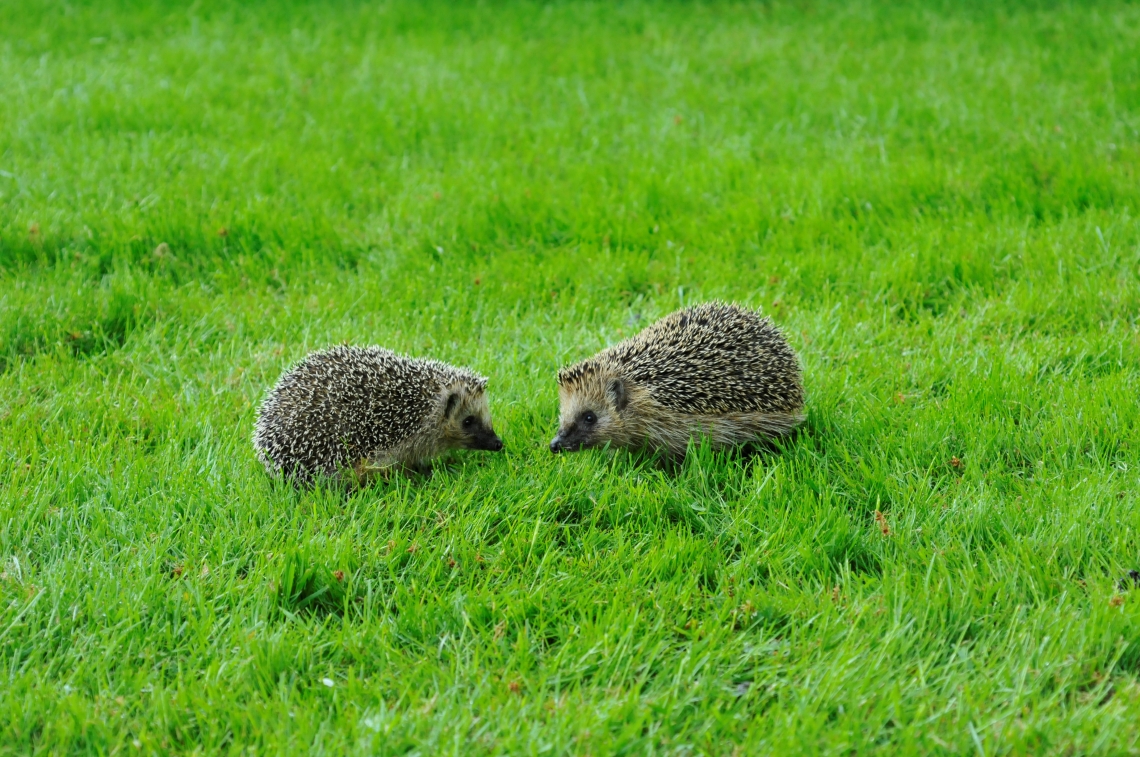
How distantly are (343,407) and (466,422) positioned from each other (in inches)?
24.9

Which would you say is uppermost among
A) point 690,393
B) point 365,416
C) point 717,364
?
point 717,364

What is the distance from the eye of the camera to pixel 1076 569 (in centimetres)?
449

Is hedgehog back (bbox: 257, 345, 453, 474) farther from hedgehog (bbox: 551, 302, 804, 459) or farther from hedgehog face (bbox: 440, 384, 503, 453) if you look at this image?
hedgehog (bbox: 551, 302, 804, 459)

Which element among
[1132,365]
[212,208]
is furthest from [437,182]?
[1132,365]

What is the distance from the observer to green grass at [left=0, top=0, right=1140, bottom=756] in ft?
13.0

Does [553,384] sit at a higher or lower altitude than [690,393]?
lower

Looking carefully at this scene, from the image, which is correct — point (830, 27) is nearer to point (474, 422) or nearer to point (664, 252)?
point (664, 252)

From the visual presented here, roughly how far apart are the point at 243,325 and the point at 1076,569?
504 centimetres

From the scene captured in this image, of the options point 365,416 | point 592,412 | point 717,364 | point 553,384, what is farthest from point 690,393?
point 365,416

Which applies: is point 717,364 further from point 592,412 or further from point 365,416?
point 365,416

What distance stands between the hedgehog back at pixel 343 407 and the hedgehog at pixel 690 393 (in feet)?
2.32

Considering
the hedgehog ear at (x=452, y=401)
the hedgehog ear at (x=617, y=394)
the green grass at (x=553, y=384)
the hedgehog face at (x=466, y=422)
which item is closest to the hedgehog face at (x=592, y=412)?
the hedgehog ear at (x=617, y=394)

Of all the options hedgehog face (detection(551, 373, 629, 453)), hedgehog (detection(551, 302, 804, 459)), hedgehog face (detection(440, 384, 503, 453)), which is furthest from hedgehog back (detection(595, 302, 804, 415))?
hedgehog face (detection(440, 384, 503, 453))

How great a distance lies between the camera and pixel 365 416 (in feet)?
18.2
